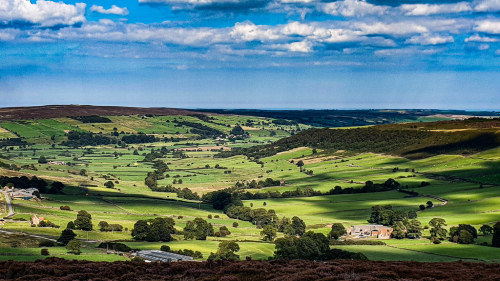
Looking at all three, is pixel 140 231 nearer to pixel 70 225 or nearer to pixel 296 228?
pixel 70 225

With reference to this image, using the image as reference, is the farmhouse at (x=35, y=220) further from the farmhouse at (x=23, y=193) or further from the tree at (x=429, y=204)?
the tree at (x=429, y=204)

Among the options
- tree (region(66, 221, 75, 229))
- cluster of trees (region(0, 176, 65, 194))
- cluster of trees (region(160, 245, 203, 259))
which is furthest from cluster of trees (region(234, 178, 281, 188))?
cluster of trees (region(160, 245, 203, 259))

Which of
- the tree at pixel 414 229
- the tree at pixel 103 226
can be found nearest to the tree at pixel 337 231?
the tree at pixel 414 229

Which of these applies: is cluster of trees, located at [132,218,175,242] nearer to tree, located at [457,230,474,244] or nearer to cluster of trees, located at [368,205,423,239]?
cluster of trees, located at [368,205,423,239]

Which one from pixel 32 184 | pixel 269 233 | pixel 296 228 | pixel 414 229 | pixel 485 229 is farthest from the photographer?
pixel 32 184

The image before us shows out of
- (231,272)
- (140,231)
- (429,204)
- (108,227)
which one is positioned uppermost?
(231,272)

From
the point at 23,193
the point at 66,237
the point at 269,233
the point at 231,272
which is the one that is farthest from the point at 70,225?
the point at 231,272
